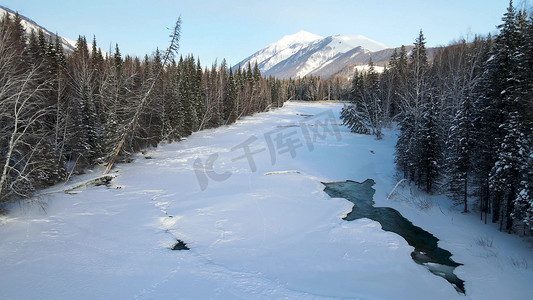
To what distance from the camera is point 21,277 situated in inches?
374

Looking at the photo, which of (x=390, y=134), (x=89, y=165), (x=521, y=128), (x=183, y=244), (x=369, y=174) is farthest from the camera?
(x=390, y=134)

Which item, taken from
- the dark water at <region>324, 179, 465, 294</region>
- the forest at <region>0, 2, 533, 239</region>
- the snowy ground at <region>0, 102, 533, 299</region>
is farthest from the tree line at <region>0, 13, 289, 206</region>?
the dark water at <region>324, 179, 465, 294</region>

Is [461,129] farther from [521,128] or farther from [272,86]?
[272,86]

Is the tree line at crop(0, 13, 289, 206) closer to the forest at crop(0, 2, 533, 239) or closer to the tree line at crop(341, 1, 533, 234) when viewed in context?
the forest at crop(0, 2, 533, 239)

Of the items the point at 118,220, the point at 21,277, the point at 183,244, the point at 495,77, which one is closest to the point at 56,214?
the point at 118,220

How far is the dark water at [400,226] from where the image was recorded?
41.7 feet

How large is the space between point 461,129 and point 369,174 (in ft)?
39.2

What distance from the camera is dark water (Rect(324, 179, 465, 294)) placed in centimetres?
1271

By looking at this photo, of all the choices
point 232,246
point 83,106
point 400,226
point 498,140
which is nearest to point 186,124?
point 83,106

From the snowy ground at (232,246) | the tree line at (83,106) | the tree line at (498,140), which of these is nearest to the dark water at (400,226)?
the snowy ground at (232,246)

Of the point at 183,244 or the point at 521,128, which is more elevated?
the point at 521,128

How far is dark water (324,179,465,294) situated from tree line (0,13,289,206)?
17.6 metres

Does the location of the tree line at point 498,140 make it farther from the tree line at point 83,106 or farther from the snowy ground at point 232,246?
the tree line at point 83,106

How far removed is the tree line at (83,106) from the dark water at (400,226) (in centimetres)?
1765
